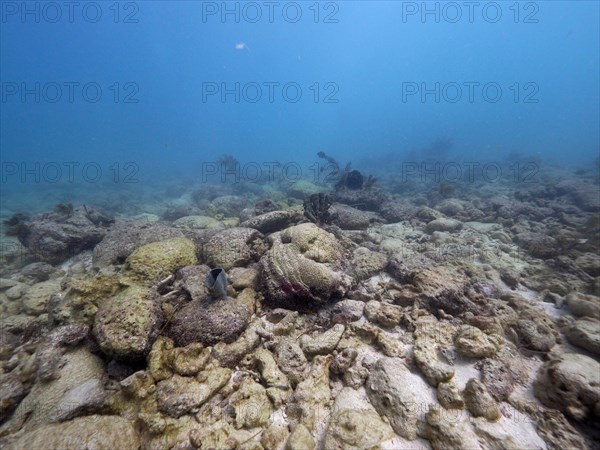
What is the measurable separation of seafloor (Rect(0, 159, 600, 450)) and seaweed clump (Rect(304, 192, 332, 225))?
1.82 meters

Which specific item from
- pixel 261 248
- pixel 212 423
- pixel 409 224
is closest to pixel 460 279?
pixel 261 248

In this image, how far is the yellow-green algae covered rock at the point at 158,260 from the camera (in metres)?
4.29

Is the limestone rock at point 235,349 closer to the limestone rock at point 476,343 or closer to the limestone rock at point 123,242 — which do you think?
the limestone rock at point 476,343

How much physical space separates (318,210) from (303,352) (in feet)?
15.7

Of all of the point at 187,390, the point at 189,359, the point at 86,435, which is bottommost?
the point at 187,390

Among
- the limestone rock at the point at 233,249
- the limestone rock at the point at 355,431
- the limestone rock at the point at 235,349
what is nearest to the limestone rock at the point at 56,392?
the limestone rock at the point at 235,349

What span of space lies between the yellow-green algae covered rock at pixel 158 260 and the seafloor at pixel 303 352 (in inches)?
1.4

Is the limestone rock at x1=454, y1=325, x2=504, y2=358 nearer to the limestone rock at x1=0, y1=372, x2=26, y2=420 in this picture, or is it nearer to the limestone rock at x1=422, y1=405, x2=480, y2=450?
the limestone rock at x1=422, y1=405, x2=480, y2=450

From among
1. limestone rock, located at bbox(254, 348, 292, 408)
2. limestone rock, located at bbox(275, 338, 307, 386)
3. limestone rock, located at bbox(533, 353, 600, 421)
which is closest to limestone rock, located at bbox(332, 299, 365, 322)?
limestone rock, located at bbox(275, 338, 307, 386)

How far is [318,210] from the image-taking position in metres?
7.41

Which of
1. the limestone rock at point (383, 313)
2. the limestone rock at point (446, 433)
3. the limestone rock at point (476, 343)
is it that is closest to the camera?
the limestone rock at point (446, 433)

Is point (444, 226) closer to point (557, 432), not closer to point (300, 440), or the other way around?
point (557, 432)

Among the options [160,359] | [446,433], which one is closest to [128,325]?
[160,359]

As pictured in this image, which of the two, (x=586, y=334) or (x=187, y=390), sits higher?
(x=187, y=390)
